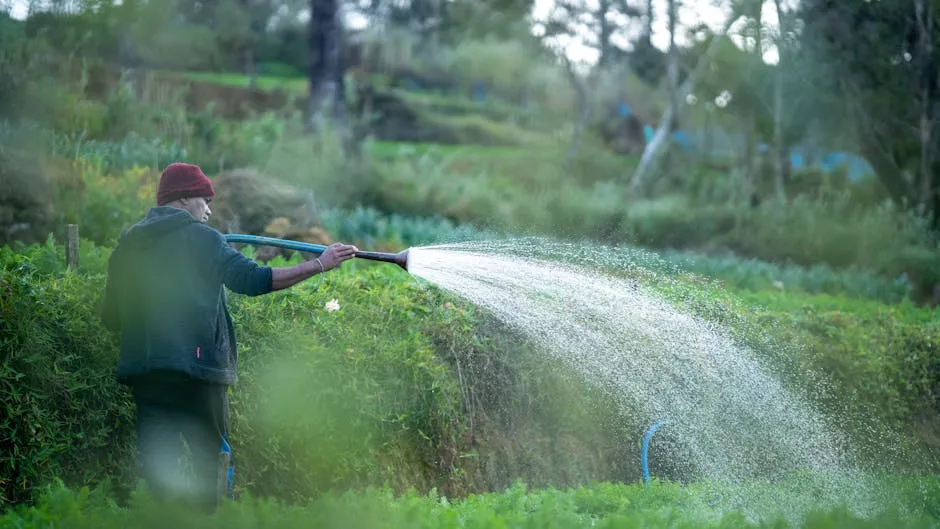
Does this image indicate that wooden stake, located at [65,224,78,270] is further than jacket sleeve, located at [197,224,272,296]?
Yes

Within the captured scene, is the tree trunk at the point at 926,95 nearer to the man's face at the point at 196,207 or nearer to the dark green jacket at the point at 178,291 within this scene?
the man's face at the point at 196,207

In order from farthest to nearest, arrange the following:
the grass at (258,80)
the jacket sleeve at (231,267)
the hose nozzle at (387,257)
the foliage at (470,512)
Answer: the grass at (258,80)
the hose nozzle at (387,257)
the jacket sleeve at (231,267)
the foliage at (470,512)

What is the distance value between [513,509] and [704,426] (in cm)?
332

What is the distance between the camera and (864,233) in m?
17.2

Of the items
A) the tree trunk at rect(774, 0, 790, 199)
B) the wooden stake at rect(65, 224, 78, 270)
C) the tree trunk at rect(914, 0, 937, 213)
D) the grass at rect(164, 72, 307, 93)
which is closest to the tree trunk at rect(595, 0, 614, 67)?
the tree trunk at rect(774, 0, 790, 199)

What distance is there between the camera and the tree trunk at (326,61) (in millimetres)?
19859

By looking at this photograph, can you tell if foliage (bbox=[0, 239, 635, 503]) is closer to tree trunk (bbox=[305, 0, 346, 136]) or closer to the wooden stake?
the wooden stake

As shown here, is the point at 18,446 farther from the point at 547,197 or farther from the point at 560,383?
the point at 547,197

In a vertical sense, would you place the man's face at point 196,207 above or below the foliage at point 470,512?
above

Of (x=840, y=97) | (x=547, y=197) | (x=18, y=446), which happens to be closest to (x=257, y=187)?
(x=18, y=446)

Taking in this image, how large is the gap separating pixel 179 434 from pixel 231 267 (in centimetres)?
78

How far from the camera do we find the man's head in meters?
5.01

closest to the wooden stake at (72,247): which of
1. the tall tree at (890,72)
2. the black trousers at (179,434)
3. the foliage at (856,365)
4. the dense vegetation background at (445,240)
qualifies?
the dense vegetation background at (445,240)

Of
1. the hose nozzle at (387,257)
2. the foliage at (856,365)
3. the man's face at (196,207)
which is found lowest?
the foliage at (856,365)
